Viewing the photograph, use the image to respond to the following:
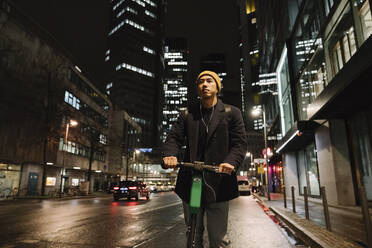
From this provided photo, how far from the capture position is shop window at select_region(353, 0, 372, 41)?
34.3ft

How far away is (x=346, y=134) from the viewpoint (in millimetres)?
13781

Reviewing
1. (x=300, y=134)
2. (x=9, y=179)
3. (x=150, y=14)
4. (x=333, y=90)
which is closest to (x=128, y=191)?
(x=300, y=134)

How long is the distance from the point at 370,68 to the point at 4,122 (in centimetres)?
2787

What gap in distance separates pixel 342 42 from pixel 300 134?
6.14 meters

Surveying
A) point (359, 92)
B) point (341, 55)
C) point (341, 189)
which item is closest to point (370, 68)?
point (359, 92)

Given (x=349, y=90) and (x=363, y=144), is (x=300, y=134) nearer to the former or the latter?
(x=363, y=144)

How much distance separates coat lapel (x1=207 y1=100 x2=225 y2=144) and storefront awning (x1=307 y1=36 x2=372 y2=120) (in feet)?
25.1

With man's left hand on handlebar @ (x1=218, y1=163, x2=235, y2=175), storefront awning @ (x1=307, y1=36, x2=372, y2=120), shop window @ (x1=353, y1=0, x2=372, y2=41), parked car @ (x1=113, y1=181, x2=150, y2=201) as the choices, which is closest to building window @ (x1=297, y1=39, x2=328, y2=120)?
storefront awning @ (x1=307, y1=36, x2=372, y2=120)

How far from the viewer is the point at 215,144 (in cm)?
263

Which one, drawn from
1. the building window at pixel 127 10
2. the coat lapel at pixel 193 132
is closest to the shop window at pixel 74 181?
the coat lapel at pixel 193 132

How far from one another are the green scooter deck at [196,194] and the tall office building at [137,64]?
115 metres

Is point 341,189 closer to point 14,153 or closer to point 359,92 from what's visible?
point 359,92

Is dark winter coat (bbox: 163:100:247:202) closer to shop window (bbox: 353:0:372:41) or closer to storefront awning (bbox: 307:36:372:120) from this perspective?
storefront awning (bbox: 307:36:372:120)

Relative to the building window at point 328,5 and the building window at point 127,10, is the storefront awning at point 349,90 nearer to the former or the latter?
the building window at point 328,5
